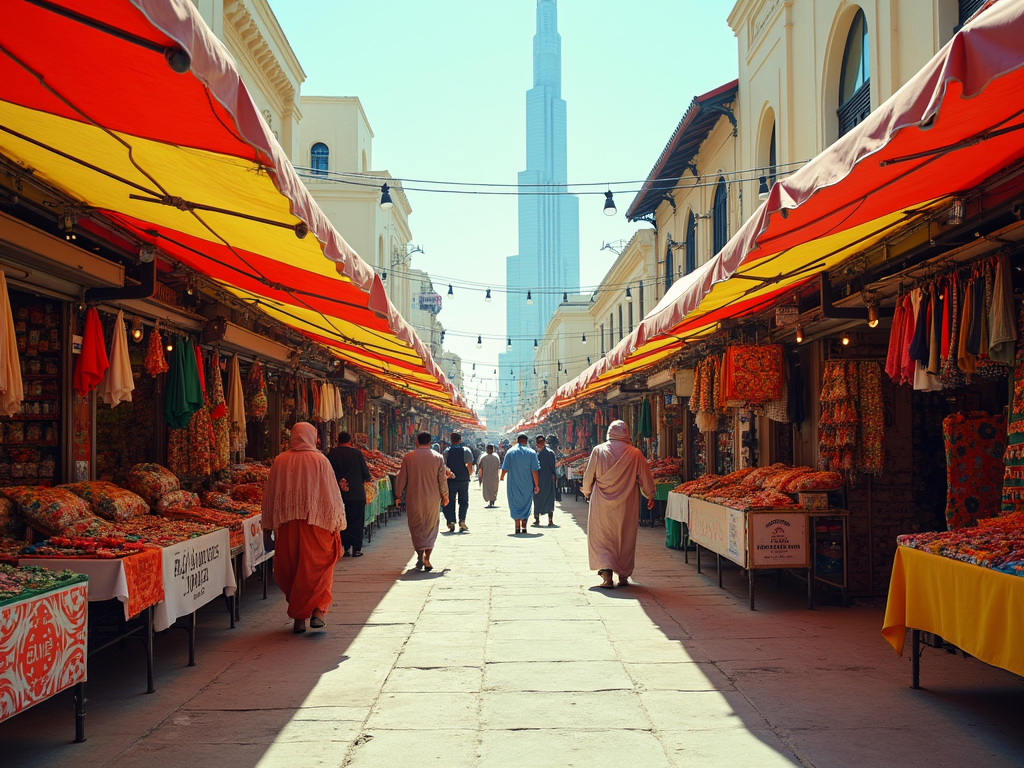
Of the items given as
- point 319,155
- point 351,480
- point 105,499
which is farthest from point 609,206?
point 319,155

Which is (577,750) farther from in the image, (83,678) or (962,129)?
(962,129)

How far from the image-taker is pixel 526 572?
34.9 ft

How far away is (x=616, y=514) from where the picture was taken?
948 cm

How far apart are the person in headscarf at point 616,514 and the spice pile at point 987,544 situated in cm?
400

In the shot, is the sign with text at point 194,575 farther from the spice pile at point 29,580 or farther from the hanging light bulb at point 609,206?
the hanging light bulb at point 609,206

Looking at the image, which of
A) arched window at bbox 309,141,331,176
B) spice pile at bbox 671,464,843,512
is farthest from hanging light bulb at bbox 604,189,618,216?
arched window at bbox 309,141,331,176

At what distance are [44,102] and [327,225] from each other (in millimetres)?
1687

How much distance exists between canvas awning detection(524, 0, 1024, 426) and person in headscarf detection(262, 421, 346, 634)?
333 cm

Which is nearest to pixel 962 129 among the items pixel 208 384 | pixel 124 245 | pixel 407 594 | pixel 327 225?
pixel 327 225

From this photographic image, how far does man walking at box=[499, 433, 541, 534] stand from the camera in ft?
51.3

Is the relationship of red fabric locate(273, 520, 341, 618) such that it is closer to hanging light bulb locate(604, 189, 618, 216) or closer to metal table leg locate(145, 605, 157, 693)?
metal table leg locate(145, 605, 157, 693)

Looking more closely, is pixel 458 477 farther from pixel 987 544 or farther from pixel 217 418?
pixel 987 544

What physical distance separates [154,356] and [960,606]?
6449mm

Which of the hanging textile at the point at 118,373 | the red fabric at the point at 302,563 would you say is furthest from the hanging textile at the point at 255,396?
the red fabric at the point at 302,563
